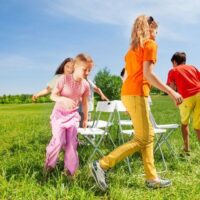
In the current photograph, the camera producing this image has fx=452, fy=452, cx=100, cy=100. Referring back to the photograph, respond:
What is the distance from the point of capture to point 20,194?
4.82 meters

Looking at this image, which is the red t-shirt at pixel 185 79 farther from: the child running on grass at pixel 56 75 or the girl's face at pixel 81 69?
the girl's face at pixel 81 69

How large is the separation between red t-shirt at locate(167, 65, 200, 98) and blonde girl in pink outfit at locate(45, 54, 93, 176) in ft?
7.17

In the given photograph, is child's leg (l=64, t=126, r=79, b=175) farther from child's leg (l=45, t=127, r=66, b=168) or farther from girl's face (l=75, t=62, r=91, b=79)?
girl's face (l=75, t=62, r=91, b=79)

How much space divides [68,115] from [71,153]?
0.48 metres

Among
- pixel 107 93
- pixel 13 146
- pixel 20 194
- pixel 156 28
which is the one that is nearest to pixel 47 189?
pixel 20 194

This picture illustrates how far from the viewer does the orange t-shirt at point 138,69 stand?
4.93 meters

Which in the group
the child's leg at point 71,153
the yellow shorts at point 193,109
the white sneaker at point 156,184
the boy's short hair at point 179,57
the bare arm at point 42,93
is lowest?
the white sneaker at point 156,184

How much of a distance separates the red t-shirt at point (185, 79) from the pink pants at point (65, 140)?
7.94 feet

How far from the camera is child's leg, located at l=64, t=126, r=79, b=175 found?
18.3ft

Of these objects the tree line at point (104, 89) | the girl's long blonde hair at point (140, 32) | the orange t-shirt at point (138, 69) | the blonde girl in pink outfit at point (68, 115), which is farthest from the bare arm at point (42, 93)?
the tree line at point (104, 89)

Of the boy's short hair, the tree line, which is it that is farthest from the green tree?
the boy's short hair

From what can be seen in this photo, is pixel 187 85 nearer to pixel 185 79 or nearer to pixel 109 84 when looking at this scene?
pixel 185 79

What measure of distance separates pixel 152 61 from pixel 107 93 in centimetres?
6113

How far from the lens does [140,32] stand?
5047 mm
